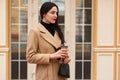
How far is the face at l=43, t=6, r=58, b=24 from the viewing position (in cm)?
251

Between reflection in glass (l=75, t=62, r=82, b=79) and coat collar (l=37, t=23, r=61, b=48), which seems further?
reflection in glass (l=75, t=62, r=82, b=79)

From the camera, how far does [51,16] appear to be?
251 cm

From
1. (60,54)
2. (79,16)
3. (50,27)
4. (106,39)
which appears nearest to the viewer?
(60,54)

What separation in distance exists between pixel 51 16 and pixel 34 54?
0.97 feet

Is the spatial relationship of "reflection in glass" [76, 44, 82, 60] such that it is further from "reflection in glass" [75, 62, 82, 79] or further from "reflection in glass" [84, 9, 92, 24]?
"reflection in glass" [84, 9, 92, 24]

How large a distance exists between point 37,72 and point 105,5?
4349mm

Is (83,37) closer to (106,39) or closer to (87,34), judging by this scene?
(87,34)

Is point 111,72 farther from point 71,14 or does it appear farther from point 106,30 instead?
point 71,14

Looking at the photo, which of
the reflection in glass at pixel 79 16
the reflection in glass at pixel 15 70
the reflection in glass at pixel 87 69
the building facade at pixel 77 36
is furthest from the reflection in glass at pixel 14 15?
the reflection in glass at pixel 87 69

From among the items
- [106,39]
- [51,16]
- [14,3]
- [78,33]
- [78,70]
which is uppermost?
[14,3]

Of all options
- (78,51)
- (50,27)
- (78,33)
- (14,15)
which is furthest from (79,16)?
(50,27)

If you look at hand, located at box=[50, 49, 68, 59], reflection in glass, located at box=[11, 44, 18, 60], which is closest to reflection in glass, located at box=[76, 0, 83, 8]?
reflection in glass, located at box=[11, 44, 18, 60]

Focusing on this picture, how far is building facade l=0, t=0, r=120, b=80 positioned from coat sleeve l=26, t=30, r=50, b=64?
4.13 meters

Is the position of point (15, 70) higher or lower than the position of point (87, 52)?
lower
